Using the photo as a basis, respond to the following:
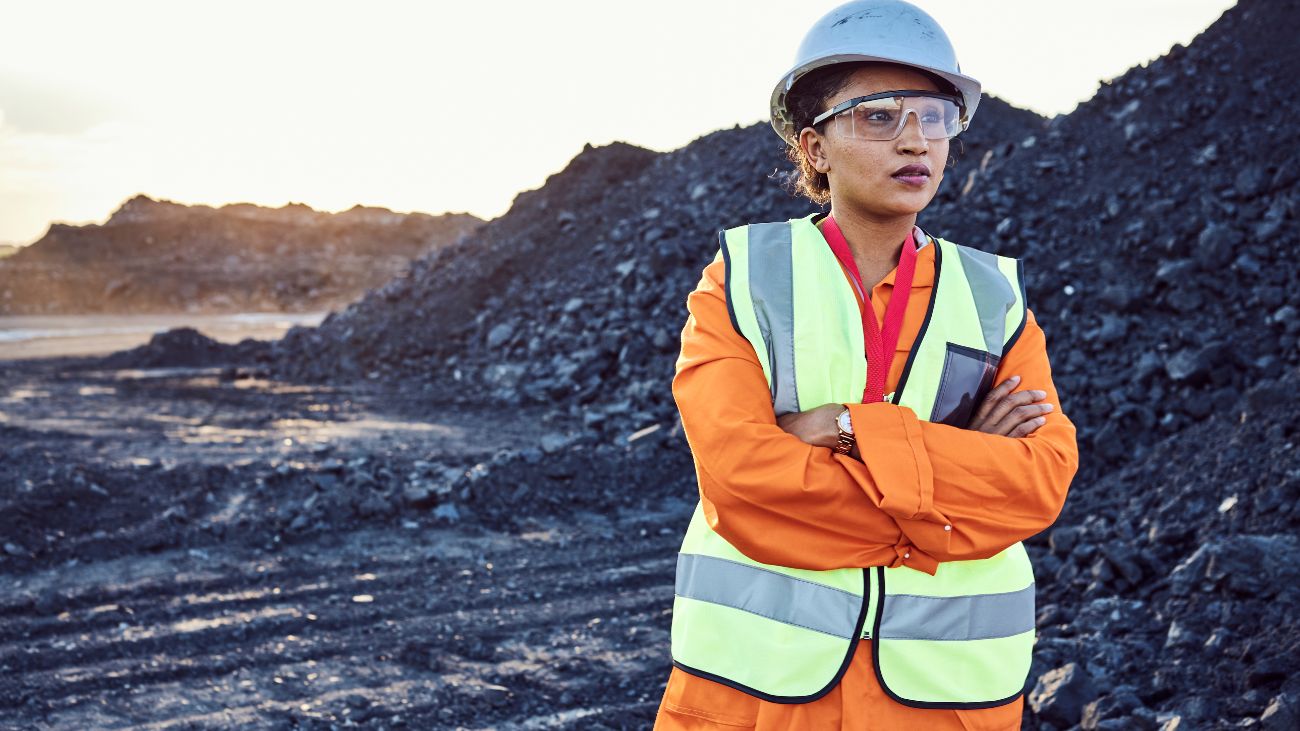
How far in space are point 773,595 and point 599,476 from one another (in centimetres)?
666

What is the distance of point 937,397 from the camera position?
2115 millimetres

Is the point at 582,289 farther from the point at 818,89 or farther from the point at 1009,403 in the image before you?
the point at 1009,403

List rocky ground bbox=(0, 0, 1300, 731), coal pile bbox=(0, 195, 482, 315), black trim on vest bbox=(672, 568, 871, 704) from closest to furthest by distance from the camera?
black trim on vest bbox=(672, 568, 871, 704) < rocky ground bbox=(0, 0, 1300, 731) < coal pile bbox=(0, 195, 482, 315)

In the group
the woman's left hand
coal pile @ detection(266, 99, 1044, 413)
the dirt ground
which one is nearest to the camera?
the woman's left hand

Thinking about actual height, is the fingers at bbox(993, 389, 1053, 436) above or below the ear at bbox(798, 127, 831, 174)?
below

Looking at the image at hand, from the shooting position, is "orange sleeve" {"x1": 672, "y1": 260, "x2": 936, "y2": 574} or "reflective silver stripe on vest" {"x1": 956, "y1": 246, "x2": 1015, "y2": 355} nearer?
"orange sleeve" {"x1": 672, "y1": 260, "x2": 936, "y2": 574}

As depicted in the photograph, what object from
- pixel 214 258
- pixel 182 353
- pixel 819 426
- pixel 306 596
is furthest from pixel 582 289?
pixel 214 258

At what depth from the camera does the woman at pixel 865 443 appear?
1947 mm

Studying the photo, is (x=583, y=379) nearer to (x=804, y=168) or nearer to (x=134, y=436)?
(x=134, y=436)

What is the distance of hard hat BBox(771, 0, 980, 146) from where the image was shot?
2090mm

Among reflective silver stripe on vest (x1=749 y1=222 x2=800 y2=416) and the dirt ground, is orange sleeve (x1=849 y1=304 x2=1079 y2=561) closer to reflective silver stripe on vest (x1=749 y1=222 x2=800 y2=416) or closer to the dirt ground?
reflective silver stripe on vest (x1=749 y1=222 x2=800 y2=416)

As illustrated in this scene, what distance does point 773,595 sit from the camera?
6.55 ft

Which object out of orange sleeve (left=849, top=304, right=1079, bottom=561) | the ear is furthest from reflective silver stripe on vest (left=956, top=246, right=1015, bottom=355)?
the ear

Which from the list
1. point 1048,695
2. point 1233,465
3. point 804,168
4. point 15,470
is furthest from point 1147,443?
point 15,470
